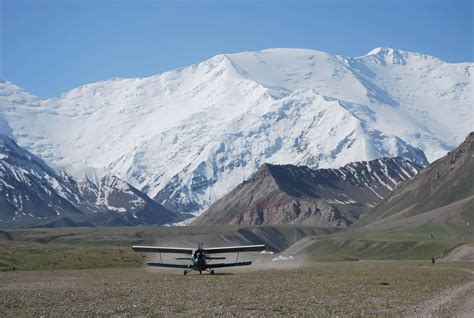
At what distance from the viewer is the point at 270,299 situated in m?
48.0

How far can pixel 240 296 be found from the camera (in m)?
50.1

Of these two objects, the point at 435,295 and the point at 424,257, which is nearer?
the point at 435,295

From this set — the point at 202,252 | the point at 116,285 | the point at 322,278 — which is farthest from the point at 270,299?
the point at 202,252

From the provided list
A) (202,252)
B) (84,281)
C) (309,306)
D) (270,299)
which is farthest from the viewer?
(202,252)

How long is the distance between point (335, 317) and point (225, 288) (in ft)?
61.8

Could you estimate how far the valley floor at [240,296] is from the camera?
42.3 m

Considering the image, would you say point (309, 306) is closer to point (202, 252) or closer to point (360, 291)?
point (360, 291)

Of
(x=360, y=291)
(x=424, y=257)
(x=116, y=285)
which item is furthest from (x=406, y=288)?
(x=424, y=257)

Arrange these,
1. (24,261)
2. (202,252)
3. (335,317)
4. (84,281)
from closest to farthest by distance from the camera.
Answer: (335,317) < (84,281) < (202,252) < (24,261)

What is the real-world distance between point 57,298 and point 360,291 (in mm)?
18601

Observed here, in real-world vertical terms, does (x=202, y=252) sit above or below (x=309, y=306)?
above

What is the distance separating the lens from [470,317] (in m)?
40.2

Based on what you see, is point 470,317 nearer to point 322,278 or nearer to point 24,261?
point 322,278

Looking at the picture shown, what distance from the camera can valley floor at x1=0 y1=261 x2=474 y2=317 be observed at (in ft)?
139
